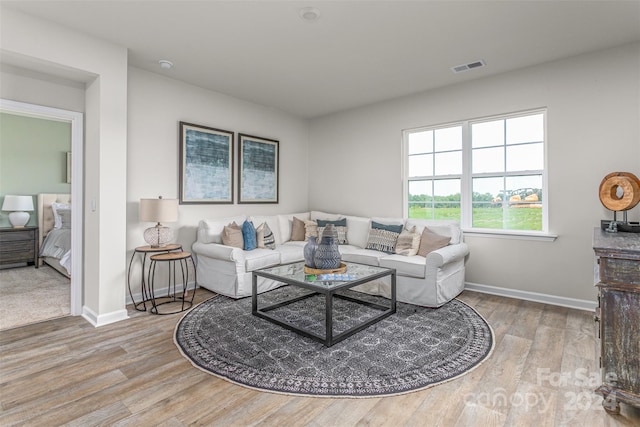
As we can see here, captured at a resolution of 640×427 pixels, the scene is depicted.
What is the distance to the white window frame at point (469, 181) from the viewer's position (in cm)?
360

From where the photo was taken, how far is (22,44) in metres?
2.55

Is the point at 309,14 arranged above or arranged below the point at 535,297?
above

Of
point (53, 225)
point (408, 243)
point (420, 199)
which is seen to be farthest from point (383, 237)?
point (53, 225)

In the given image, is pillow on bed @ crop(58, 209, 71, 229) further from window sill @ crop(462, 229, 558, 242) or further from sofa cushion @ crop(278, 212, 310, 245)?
window sill @ crop(462, 229, 558, 242)

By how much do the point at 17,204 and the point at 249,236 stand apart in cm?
426

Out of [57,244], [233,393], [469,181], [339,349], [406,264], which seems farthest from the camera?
[57,244]

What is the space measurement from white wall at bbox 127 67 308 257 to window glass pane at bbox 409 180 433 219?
7.25 feet

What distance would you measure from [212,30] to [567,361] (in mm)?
3795

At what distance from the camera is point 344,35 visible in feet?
9.64

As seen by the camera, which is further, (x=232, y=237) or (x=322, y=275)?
(x=232, y=237)

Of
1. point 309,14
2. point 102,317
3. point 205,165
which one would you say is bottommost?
point 102,317

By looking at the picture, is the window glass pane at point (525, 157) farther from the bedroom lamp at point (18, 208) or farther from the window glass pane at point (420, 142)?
the bedroom lamp at point (18, 208)

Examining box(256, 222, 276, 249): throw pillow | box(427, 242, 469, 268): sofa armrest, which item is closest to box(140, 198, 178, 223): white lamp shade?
box(256, 222, 276, 249): throw pillow

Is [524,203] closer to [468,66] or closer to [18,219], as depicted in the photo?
[468,66]
